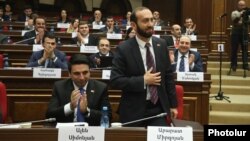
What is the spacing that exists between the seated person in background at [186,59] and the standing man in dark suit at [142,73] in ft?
7.89

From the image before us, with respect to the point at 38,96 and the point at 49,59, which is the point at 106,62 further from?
the point at 38,96

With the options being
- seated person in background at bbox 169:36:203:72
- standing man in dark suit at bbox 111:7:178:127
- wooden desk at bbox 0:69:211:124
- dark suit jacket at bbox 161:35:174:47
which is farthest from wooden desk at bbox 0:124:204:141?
dark suit jacket at bbox 161:35:174:47

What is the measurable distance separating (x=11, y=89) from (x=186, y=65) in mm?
2346

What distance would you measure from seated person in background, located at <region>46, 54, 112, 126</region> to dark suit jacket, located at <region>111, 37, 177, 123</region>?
0.18 metres

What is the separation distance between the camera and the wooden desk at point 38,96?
4.80m

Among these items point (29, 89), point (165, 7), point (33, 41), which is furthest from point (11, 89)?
point (165, 7)

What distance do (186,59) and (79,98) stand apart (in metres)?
3.08

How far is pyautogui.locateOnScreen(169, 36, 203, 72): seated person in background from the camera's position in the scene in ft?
18.8

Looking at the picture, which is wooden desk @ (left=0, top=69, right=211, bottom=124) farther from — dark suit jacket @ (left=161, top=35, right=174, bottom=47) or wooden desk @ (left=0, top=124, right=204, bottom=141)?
dark suit jacket @ (left=161, top=35, right=174, bottom=47)

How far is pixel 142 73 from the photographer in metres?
3.22

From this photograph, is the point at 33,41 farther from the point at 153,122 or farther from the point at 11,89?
the point at 153,122

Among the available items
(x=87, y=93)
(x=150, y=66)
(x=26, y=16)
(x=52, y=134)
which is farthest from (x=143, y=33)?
(x=26, y=16)

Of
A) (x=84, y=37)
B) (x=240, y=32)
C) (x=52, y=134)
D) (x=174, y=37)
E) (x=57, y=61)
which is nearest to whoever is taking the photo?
(x=52, y=134)

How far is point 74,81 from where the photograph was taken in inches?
130
